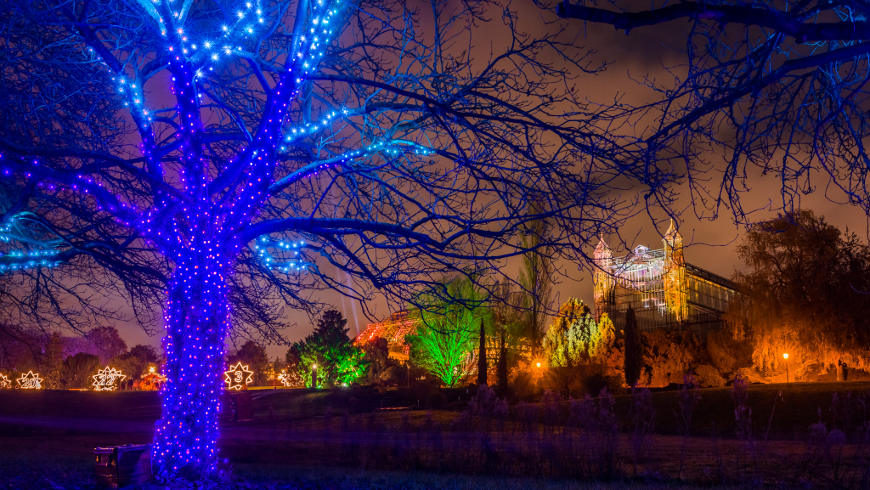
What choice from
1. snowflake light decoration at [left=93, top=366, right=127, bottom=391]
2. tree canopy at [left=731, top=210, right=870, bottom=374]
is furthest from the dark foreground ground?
snowflake light decoration at [left=93, top=366, right=127, bottom=391]

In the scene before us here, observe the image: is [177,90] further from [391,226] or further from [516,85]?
[516,85]

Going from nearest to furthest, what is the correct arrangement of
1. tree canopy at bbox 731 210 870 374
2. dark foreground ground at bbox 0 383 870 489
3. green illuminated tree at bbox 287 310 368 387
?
dark foreground ground at bbox 0 383 870 489
tree canopy at bbox 731 210 870 374
green illuminated tree at bbox 287 310 368 387

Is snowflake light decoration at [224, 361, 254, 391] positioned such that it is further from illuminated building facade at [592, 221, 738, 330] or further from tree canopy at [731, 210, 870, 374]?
tree canopy at [731, 210, 870, 374]

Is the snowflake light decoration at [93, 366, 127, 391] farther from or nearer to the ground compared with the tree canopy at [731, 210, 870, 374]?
nearer to the ground

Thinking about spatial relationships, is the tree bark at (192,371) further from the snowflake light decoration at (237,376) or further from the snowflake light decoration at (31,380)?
the snowflake light decoration at (31,380)

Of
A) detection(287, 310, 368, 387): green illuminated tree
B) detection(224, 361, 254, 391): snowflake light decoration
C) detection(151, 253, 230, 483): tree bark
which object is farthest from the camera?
detection(287, 310, 368, 387): green illuminated tree

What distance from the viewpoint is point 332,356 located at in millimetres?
47562

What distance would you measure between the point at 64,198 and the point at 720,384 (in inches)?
1434

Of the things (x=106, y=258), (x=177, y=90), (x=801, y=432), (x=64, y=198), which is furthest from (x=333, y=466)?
(x=801, y=432)

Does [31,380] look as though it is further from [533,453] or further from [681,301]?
[681,301]

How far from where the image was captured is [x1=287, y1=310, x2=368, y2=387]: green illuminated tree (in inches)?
1879

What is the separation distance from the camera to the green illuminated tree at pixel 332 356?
4772 cm

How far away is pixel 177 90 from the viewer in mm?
7867

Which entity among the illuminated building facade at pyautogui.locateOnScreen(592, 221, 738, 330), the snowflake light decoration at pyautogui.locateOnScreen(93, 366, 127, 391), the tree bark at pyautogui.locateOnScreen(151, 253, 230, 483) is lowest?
the snowflake light decoration at pyautogui.locateOnScreen(93, 366, 127, 391)
